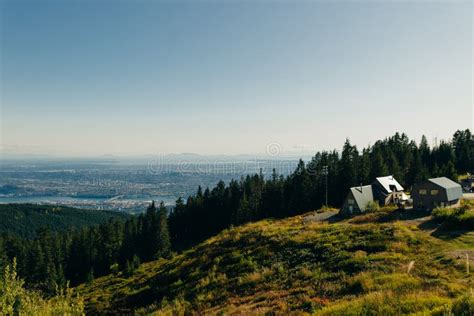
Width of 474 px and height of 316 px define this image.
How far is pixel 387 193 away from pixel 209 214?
2180 inches

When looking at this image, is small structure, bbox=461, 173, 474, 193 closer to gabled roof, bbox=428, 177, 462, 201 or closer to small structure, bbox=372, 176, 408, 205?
small structure, bbox=372, 176, 408, 205

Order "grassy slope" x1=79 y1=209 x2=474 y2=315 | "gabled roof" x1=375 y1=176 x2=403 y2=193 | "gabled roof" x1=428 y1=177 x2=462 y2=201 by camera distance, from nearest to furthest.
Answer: "grassy slope" x1=79 y1=209 x2=474 y2=315 → "gabled roof" x1=428 y1=177 x2=462 y2=201 → "gabled roof" x1=375 y1=176 x2=403 y2=193

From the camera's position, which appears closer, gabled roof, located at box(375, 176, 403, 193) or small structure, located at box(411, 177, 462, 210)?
small structure, located at box(411, 177, 462, 210)

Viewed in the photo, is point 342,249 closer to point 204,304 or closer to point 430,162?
point 204,304

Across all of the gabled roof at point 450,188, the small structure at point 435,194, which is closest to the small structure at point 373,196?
the small structure at point 435,194

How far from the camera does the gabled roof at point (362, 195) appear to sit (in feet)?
158

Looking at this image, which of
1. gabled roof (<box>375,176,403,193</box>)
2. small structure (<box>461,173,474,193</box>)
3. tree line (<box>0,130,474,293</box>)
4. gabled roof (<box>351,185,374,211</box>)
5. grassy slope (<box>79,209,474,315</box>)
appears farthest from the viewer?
tree line (<box>0,130,474,293</box>)

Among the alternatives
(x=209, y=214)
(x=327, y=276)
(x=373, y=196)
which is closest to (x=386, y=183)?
(x=373, y=196)

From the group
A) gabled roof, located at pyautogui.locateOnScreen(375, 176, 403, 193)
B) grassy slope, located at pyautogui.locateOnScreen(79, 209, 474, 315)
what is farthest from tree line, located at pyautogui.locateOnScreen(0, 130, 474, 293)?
grassy slope, located at pyautogui.locateOnScreen(79, 209, 474, 315)

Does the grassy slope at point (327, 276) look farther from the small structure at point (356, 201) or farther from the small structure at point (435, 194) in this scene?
the small structure at point (356, 201)

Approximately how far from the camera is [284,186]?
8525 cm

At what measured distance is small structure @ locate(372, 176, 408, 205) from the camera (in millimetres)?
52750

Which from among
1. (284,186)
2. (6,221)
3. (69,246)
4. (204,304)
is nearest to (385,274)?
(204,304)

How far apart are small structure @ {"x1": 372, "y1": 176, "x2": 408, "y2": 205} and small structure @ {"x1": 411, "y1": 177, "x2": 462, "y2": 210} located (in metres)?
9.94
